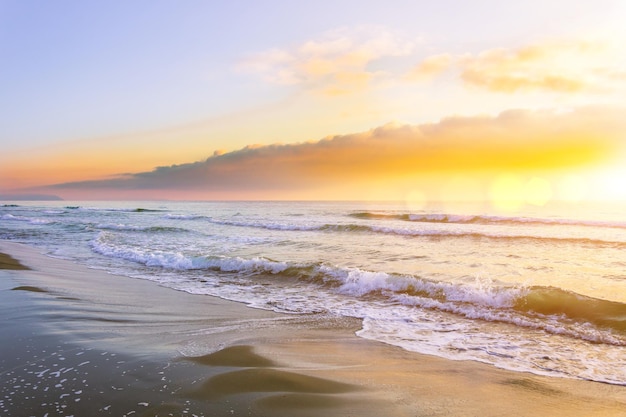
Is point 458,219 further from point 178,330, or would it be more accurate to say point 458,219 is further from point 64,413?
point 64,413

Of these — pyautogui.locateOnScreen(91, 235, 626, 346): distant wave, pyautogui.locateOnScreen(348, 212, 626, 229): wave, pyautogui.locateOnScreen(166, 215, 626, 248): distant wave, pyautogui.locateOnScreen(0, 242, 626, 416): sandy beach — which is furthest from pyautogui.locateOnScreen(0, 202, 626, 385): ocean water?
pyautogui.locateOnScreen(348, 212, 626, 229): wave

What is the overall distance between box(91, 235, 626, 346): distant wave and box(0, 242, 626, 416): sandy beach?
8.25 ft

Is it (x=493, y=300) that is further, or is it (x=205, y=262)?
(x=205, y=262)

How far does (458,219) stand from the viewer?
125ft

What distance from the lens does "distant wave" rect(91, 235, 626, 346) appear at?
754 cm

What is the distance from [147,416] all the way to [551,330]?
6.95 m

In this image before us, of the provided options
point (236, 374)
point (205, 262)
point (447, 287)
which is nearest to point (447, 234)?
point (205, 262)

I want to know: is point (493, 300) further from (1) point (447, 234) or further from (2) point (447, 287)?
(1) point (447, 234)

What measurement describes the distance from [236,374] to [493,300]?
21.5 feet

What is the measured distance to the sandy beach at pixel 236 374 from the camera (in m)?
3.95

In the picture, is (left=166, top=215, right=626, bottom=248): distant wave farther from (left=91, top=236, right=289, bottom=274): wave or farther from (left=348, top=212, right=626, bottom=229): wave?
(left=91, top=236, right=289, bottom=274): wave

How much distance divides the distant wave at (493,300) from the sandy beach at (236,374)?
2514 mm

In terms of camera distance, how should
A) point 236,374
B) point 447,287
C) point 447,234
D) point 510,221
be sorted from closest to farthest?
1. point 236,374
2. point 447,287
3. point 447,234
4. point 510,221

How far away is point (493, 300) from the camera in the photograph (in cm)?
912
